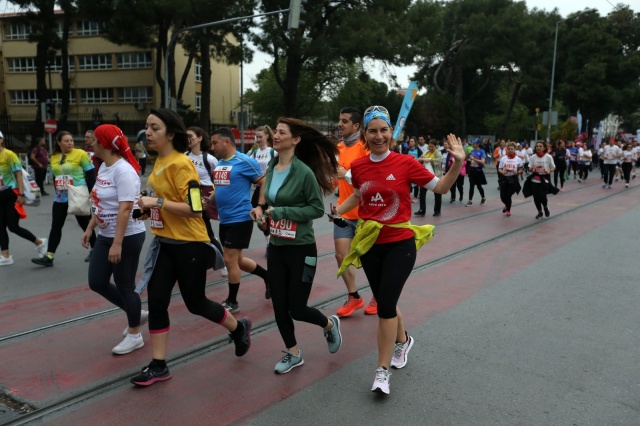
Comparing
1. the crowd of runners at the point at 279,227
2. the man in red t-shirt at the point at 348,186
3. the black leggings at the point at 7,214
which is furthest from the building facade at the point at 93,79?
the crowd of runners at the point at 279,227

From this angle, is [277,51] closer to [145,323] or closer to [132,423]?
[145,323]

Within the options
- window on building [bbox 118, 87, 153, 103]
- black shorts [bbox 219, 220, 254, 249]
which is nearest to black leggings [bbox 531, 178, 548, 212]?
black shorts [bbox 219, 220, 254, 249]

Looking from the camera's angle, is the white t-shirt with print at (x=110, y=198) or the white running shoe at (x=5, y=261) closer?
the white t-shirt with print at (x=110, y=198)

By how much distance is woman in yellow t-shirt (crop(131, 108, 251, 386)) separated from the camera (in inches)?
157

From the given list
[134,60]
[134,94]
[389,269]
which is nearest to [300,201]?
[389,269]

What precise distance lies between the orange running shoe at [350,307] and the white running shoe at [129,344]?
1959 mm

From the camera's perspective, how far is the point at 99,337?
501cm

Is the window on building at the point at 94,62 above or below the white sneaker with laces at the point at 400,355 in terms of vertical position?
above

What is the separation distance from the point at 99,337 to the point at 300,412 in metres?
2.30

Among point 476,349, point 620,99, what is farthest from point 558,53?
point 476,349

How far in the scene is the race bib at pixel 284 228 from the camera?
4.02 m

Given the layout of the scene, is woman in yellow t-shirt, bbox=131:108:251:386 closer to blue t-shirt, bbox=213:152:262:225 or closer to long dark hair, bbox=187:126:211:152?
blue t-shirt, bbox=213:152:262:225

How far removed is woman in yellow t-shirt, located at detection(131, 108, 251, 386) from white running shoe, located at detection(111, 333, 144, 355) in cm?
66

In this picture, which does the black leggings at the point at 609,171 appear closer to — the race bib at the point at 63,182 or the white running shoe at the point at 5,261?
the race bib at the point at 63,182
